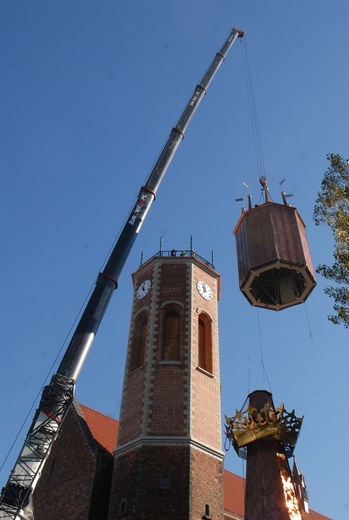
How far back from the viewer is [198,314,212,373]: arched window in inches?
1024

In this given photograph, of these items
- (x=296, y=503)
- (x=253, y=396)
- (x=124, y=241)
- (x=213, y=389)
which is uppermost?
(x=124, y=241)

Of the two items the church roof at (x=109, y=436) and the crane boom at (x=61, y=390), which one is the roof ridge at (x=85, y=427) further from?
the crane boom at (x=61, y=390)

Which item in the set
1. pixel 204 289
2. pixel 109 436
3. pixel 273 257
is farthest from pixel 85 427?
pixel 273 257

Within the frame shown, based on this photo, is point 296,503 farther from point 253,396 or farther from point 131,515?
point 131,515

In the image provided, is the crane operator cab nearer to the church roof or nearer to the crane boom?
the crane boom

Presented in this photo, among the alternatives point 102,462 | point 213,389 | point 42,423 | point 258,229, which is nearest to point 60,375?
point 42,423

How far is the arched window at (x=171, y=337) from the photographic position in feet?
82.6

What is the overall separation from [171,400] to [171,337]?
3645 mm

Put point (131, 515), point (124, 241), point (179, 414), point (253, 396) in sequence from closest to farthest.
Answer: point (253, 396) < point (131, 515) < point (179, 414) < point (124, 241)

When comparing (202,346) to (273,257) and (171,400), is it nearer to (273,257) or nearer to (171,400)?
(171,400)

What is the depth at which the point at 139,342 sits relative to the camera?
27062 millimetres

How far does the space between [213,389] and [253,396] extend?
21.1ft

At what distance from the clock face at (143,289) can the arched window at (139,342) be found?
3.97ft

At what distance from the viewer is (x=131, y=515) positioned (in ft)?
65.3
